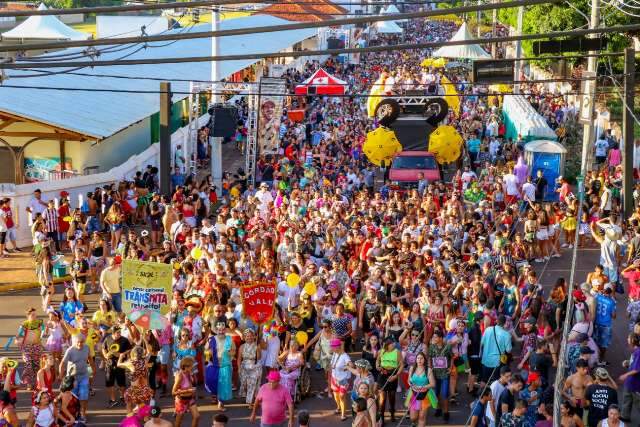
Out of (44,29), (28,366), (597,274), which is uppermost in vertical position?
(44,29)

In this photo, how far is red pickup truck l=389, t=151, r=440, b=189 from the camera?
2870 cm

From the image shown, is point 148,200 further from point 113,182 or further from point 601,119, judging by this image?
point 601,119

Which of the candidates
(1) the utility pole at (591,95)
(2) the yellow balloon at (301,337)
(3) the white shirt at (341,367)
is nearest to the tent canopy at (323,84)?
(1) the utility pole at (591,95)

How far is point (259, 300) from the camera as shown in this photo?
15.6 meters

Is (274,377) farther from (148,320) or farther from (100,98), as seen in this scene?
(100,98)

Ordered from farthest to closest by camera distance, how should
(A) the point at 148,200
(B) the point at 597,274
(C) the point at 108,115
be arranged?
(C) the point at 108,115, (A) the point at 148,200, (B) the point at 597,274

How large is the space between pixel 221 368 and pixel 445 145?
17.2 metres

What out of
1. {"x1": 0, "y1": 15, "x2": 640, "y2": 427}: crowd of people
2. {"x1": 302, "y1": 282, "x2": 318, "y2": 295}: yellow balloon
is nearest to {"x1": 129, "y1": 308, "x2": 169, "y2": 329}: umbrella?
{"x1": 0, "y1": 15, "x2": 640, "y2": 427}: crowd of people

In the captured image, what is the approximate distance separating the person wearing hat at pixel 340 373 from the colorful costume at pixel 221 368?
1.47 m

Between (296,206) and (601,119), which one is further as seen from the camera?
(601,119)

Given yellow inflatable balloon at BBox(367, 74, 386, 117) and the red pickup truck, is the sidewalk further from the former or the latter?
yellow inflatable balloon at BBox(367, 74, 386, 117)

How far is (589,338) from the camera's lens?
589 inches

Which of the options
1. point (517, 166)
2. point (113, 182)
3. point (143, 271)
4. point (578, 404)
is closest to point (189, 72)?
point (113, 182)

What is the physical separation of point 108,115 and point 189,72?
1312 centimetres
